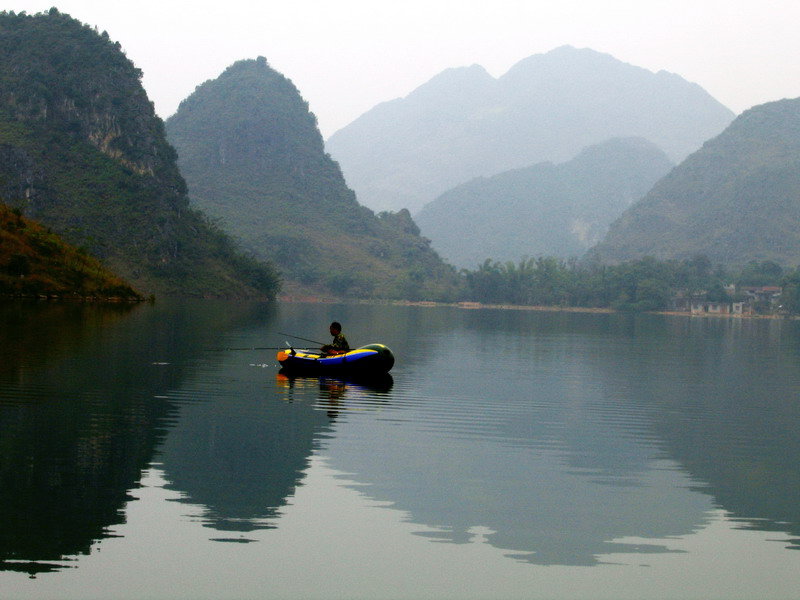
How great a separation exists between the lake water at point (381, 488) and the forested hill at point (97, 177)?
126782 millimetres

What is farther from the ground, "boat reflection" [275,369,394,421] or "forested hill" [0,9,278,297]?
"forested hill" [0,9,278,297]

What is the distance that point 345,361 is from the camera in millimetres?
37812

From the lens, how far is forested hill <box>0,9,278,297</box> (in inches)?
6407

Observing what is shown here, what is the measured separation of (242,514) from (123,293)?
100 meters

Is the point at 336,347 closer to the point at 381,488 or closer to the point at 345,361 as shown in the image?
the point at 345,361

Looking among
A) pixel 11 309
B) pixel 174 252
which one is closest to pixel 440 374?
pixel 11 309

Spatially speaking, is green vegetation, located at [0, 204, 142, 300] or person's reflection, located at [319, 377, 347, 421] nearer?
person's reflection, located at [319, 377, 347, 421]

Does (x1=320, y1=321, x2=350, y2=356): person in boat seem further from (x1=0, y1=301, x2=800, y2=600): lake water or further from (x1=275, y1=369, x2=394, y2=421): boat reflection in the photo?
(x1=0, y1=301, x2=800, y2=600): lake water

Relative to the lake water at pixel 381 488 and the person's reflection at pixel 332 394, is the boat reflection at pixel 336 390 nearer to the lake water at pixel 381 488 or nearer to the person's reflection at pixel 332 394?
the person's reflection at pixel 332 394

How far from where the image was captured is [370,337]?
71.9 metres

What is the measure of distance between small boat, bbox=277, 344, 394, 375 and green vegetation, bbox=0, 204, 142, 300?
212ft

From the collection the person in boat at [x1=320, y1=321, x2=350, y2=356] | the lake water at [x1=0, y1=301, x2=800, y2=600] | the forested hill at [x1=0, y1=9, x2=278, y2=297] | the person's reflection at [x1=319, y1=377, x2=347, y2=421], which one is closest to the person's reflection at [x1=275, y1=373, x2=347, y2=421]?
the person's reflection at [x1=319, y1=377, x2=347, y2=421]

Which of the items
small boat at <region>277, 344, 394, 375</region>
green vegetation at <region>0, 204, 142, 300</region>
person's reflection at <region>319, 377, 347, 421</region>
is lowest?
person's reflection at <region>319, 377, 347, 421</region>

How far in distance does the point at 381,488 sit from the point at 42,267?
8920 centimetres
